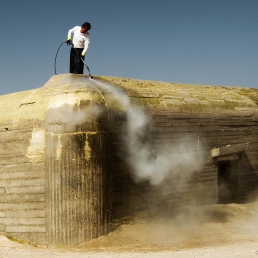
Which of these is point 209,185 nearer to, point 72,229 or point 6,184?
point 72,229

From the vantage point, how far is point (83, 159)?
827cm

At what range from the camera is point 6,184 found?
925cm

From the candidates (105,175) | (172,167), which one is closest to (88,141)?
(105,175)

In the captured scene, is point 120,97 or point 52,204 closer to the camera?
point 52,204

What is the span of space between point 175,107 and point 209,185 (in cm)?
253

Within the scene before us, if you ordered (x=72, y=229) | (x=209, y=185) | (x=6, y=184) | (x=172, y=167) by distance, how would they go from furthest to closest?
(x=209, y=185), (x=172, y=167), (x=6, y=184), (x=72, y=229)

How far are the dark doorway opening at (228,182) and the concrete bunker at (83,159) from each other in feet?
2.55

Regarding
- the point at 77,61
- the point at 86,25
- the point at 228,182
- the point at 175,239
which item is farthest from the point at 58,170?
the point at 228,182

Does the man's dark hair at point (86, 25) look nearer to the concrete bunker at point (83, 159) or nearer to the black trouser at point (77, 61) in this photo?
the black trouser at point (77, 61)

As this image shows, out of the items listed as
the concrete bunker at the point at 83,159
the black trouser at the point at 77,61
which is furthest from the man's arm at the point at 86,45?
the concrete bunker at the point at 83,159

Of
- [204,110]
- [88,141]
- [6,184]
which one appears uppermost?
[204,110]

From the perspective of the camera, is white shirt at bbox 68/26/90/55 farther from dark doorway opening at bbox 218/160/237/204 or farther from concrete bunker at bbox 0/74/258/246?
dark doorway opening at bbox 218/160/237/204

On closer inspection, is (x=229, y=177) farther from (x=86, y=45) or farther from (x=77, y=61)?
(x=86, y=45)

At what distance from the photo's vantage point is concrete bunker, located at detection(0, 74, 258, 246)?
27.1 feet
